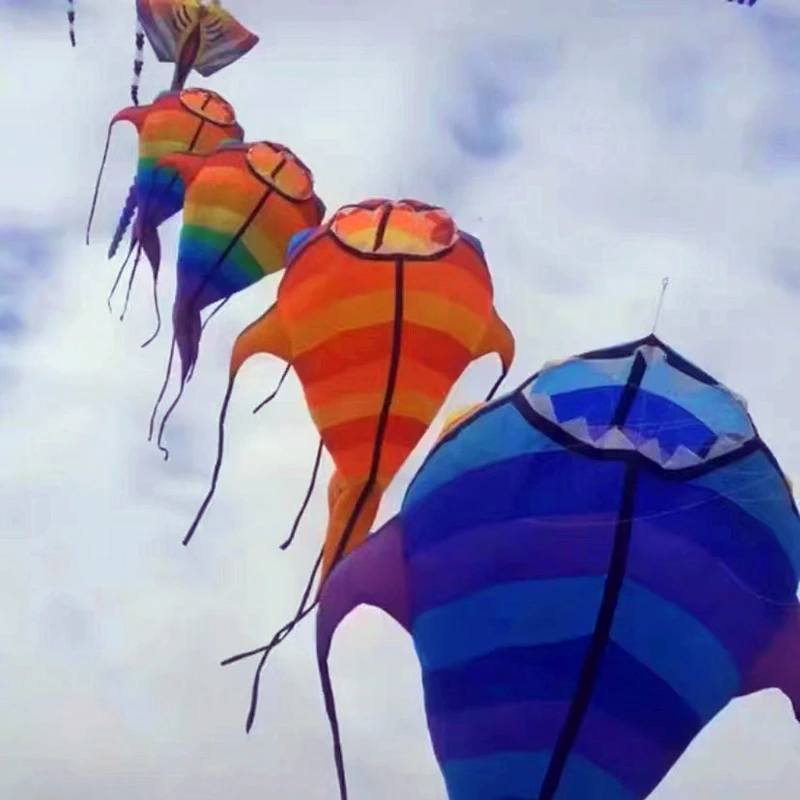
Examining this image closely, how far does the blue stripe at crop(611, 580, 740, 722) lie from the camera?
898 centimetres

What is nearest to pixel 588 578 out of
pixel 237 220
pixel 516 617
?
pixel 516 617

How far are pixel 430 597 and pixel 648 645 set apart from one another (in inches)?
41.7

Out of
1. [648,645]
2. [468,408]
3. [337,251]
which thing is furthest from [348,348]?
[648,645]

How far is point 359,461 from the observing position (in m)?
12.3

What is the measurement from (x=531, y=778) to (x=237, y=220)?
6961mm

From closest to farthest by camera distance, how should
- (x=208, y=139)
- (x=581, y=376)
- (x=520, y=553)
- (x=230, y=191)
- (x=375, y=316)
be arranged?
(x=520, y=553), (x=581, y=376), (x=375, y=316), (x=230, y=191), (x=208, y=139)

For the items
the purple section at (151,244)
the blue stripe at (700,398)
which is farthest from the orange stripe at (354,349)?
the purple section at (151,244)

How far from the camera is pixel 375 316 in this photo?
12430mm

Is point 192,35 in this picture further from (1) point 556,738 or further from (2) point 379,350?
(1) point 556,738

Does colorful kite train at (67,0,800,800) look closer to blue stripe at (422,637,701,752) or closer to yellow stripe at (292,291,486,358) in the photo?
blue stripe at (422,637,701,752)

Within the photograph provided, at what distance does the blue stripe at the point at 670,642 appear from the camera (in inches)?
354

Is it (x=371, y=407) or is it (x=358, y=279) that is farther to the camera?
(x=358, y=279)

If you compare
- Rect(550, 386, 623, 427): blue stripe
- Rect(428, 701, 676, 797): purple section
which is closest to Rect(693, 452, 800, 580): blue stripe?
Rect(550, 386, 623, 427): blue stripe

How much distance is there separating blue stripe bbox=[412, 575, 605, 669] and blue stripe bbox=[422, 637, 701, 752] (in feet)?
0.17
